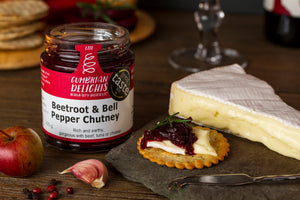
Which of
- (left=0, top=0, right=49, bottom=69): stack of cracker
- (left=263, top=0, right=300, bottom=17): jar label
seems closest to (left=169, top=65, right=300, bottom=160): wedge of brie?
(left=263, top=0, right=300, bottom=17): jar label

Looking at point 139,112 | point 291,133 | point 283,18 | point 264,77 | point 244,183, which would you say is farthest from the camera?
point 283,18

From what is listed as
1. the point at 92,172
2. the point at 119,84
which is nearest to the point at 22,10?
the point at 119,84

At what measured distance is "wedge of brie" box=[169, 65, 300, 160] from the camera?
113 centimetres

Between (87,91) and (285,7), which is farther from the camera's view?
(285,7)

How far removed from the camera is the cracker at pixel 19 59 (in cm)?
177

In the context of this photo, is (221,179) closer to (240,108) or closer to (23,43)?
(240,108)

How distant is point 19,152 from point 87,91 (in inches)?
8.3

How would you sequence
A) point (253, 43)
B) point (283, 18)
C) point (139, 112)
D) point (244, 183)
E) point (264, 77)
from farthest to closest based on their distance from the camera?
point (253, 43)
point (283, 18)
point (264, 77)
point (139, 112)
point (244, 183)

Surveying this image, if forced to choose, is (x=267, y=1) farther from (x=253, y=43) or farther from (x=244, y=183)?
(x=244, y=183)

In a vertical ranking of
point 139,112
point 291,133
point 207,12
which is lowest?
point 139,112

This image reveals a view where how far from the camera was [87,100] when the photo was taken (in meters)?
1.12

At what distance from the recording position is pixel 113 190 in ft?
3.43

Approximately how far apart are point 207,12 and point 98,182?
39.4 inches

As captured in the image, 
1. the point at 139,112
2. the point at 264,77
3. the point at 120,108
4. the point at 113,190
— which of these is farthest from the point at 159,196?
the point at 264,77
